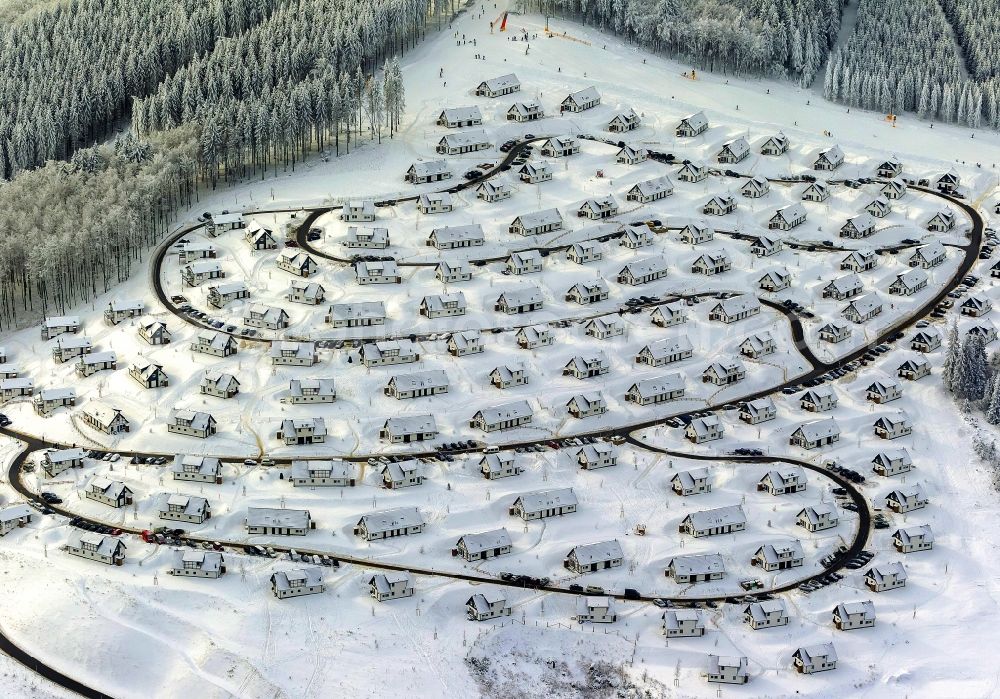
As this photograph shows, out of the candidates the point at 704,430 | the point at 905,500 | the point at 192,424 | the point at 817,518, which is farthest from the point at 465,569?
the point at 905,500

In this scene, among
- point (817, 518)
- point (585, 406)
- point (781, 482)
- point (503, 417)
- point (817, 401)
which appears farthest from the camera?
point (817, 401)

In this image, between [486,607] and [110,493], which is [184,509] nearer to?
[110,493]

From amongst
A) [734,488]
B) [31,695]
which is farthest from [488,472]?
[31,695]

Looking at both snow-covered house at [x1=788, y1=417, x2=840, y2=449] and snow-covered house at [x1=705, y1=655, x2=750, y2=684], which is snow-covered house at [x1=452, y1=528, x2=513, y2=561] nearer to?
snow-covered house at [x1=705, y1=655, x2=750, y2=684]

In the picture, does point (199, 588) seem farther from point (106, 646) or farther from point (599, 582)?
point (599, 582)

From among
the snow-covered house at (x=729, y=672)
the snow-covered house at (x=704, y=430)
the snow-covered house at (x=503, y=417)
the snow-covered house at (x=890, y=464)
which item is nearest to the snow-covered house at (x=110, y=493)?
the snow-covered house at (x=503, y=417)

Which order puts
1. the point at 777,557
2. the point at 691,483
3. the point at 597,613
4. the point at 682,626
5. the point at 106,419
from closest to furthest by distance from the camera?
the point at 682,626, the point at 597,613, the point at 777,557, the point at 691,483, the point at 106,419
